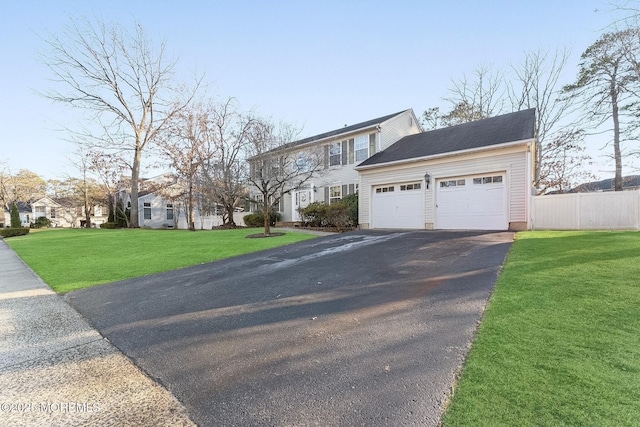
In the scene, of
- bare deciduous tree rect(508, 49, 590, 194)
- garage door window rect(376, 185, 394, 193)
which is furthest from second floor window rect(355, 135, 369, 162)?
bare deciduous tree rect(508, 49, 590, 194)

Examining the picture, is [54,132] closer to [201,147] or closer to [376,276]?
[201,147]

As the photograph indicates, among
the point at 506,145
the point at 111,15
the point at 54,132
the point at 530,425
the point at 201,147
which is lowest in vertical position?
the point at 530,425

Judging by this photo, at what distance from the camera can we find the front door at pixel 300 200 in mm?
19484

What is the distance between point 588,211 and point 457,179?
4.58m

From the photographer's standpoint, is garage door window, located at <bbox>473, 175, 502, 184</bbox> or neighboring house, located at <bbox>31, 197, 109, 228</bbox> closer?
garage door window, located at <bbox>473, 175, 502, 184</bbox>

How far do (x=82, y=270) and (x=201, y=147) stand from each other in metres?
14.6

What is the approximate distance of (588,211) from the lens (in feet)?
35.6

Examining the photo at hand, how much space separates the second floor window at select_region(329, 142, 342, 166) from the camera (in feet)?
60.9

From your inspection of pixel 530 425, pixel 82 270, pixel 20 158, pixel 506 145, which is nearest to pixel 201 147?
pixel 82 270

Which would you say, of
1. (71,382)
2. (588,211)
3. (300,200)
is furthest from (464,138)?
(71,382)

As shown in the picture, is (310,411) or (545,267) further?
(545,267)

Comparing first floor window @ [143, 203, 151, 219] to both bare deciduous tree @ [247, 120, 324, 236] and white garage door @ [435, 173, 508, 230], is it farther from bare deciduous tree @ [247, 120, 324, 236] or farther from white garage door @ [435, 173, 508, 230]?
white garage door @ [435, 173, 508, 230]

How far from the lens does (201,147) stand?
2059 centimetres

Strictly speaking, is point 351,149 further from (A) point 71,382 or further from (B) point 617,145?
(A) point 71,382
